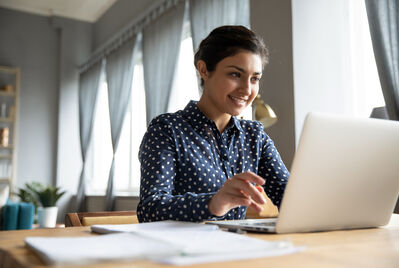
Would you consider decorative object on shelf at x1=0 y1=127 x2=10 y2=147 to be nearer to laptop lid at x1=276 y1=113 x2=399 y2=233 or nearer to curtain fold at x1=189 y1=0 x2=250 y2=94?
curtain fold at x1=189 y1=0 x2=250 y2=94

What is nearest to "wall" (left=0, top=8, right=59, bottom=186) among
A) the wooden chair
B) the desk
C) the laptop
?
the wooden chair

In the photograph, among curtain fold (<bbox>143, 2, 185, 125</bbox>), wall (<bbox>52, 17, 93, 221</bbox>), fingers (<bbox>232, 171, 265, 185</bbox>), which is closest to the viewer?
fingers (<bbox>232, 171, 265, 185</bbox>)

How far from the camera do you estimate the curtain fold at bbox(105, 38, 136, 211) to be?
4895 millimetres

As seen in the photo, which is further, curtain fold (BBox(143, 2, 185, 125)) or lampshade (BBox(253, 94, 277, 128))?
curtain fold (BBox(143, 2, 185, 125))

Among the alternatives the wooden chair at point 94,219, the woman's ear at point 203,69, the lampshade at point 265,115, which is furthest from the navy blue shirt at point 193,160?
the lampshade at point 265,115

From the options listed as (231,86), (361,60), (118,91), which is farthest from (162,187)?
(118,91)

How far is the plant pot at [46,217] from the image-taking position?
519 cm

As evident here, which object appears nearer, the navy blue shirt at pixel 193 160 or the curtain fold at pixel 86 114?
the navy blue shirt at pixel 193 160

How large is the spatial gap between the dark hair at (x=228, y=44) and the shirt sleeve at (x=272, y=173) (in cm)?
33

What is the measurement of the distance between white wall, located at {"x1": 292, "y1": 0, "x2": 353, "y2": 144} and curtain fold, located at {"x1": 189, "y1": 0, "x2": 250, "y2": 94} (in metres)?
0.50

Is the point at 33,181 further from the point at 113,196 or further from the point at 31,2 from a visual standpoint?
the point at 31,2

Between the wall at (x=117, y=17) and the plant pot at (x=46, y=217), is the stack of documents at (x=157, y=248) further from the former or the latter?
the plant pot at (x=46, y=217)

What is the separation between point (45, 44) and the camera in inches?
246

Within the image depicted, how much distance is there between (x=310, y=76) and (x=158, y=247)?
2.29 meters
